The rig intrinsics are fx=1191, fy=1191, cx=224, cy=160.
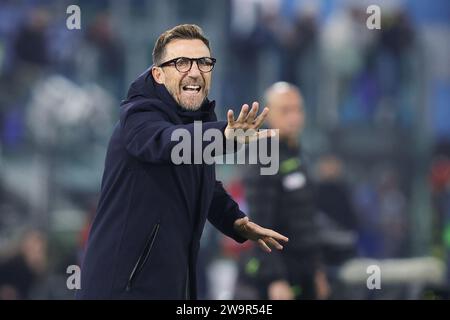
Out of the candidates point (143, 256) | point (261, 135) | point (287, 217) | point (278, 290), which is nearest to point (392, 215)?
point (287, 217)

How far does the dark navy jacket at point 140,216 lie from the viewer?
5035mm

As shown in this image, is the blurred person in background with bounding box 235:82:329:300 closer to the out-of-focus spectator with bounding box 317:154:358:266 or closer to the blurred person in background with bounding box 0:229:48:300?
the out-of-focus spectator with bounding box 317:154:358:266

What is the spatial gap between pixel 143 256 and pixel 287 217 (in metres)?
3.01

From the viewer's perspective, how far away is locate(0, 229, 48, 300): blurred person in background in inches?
412

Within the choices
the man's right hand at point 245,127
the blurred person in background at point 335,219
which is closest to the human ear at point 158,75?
the man's right hand at point 245,127

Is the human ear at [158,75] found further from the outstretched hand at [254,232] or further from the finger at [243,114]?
the outstretched hand at [254,232]

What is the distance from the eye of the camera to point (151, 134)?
489 cm

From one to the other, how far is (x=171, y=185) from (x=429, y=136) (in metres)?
8.24

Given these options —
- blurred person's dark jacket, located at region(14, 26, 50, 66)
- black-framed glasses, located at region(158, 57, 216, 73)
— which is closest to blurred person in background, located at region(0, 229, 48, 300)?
blurred person's dark jacket, located at region(14, 26, 50, 66)

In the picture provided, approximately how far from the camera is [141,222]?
5.04 m

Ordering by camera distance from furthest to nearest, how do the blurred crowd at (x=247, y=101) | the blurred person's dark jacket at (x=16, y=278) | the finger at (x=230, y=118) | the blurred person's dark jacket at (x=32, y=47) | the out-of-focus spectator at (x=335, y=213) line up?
the blurred person's dark jacket at (x=32, y=47)
the blurred crowd at (x=247, y=101)
the blurred person's dark jacket at (x=16, y=278)
the out-of-focus spectator at (x=335, y=213)
the finger at (x=230, y=118)

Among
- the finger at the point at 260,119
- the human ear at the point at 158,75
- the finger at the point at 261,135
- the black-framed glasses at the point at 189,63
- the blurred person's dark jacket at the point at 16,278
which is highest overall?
the black-framed glasses at the point at 189,63

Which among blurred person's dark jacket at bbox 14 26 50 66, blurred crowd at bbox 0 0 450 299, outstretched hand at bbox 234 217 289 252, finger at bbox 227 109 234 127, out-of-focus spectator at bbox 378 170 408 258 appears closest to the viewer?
finger at bbox 227 109 234 127
